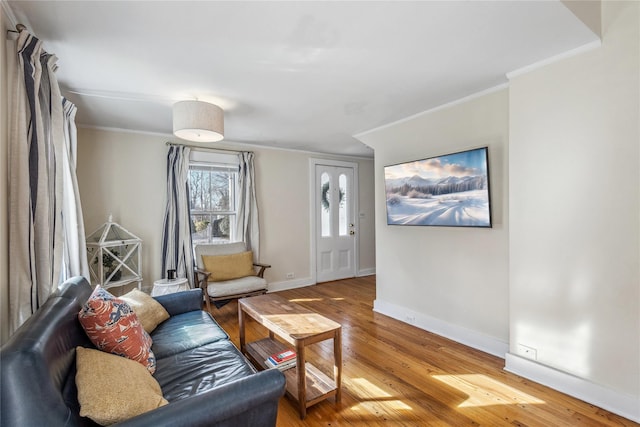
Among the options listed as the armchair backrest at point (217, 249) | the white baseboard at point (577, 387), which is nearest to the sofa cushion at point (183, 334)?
the armchair backrest at point (217, 249)

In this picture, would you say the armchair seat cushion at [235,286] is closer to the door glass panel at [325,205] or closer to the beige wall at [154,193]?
the beige wall at [154,193]

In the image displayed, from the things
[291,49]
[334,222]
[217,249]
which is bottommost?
[217,249]

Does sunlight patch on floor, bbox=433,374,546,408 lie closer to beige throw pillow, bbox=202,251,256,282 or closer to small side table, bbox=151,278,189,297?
beige throw pillow, bbox=202,251,256,282

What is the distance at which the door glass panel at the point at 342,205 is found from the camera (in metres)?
5.38

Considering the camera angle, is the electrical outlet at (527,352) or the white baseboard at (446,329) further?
the white baseboard at (446,329)

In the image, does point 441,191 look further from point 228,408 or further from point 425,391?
point 228,408

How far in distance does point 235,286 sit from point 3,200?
2362 millimetres

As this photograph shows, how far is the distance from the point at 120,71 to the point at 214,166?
2.13 m

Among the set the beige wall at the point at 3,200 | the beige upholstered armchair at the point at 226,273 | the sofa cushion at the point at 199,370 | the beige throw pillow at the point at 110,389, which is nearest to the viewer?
the beige throw pillow at the point at 110,389

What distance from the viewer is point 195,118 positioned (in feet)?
8.30

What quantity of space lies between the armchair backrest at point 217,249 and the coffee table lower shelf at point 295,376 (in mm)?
1685

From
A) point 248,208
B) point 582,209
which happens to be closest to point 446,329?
point 582,209

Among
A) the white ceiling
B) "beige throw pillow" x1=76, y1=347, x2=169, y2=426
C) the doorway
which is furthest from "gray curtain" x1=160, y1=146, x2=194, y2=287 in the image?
"beige throw pillow" x1=76, y1=347, x2=169, y2=426

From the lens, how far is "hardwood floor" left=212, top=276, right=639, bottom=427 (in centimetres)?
180
